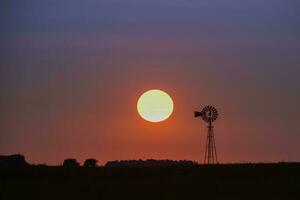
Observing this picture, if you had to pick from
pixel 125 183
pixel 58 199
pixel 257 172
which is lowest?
pixel 58 199

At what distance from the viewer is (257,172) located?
203ft

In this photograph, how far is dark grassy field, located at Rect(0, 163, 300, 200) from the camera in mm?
47812

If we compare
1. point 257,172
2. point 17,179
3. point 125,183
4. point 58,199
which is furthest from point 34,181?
point 257,172

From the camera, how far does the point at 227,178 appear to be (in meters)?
58.2

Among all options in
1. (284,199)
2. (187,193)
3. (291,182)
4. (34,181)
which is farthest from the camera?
(34,181)

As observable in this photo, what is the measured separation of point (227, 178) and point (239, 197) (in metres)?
11.6

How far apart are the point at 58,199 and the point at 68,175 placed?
15.4 meters

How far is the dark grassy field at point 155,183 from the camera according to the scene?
1882 inches

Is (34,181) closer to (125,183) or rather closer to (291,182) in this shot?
(125,183)

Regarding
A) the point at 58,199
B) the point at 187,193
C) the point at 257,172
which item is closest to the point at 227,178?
the point at 257,172

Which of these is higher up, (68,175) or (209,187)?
(68,175)

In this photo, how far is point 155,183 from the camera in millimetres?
53781

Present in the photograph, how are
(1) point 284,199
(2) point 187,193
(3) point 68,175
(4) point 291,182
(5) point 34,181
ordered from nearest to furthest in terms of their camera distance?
(1) point 284,199
(2) point 187,193
(4) point 291,182
(5) point 34,181
(3) point 68,175

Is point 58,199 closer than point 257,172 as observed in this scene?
Yes
